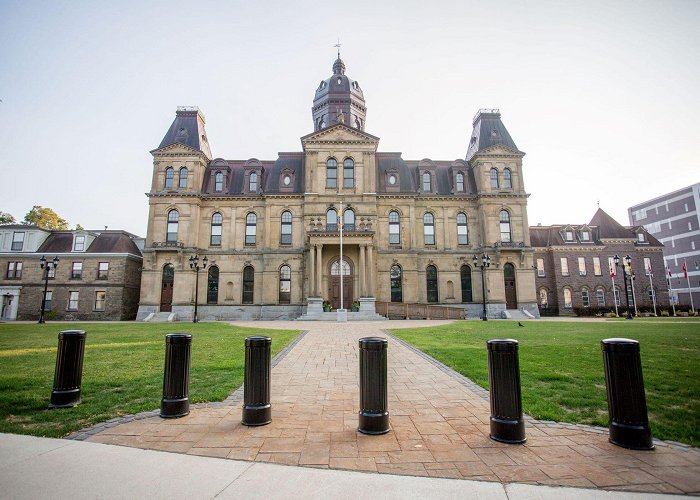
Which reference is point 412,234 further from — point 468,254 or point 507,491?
point 507,491

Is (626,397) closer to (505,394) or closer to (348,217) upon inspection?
(505,394)

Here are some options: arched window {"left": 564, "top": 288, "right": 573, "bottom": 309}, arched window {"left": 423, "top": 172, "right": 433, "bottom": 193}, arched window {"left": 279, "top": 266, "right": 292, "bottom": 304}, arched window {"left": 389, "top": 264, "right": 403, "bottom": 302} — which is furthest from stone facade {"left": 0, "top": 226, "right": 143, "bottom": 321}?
arched window {"left": 564, "top": 288, "right": 573, "bottom": 309}

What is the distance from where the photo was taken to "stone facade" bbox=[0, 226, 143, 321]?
35.9 metres

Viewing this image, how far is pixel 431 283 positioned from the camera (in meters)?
36.9

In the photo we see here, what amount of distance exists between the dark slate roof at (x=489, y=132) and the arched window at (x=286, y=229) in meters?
20.7

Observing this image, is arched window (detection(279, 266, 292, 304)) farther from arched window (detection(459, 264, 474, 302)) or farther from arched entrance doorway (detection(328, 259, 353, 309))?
arched window (detection(459, 264, 474, 302))

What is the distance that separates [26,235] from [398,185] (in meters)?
38.8

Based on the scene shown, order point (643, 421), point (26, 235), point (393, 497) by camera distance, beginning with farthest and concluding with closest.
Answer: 1. point (26, 235)
2. point (643, 421)
3. point (393, 497)

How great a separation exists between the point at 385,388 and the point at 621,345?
112 inches

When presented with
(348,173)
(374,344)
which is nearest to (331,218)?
(348,173)

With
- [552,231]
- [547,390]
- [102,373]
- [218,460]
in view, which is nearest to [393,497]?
[218,460]

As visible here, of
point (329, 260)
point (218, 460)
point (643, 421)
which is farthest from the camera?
point (329, 260)

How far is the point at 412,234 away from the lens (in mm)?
36406

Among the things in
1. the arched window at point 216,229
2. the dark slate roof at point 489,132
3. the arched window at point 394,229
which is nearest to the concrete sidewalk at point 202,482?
the arched window at point 394,229
